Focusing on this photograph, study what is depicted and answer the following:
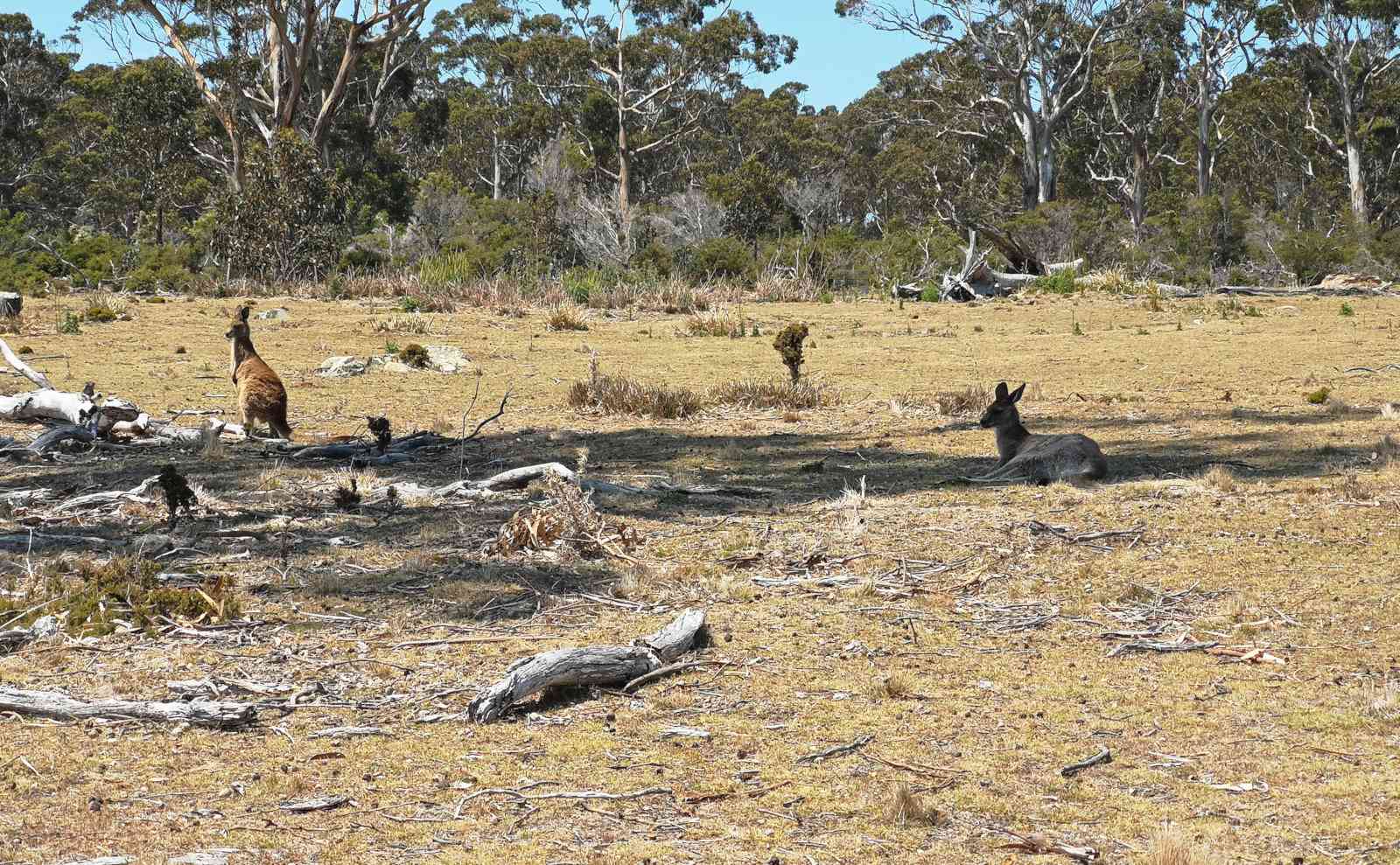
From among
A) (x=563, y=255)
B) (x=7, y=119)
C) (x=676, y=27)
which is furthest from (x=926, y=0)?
(x=7, y=119)

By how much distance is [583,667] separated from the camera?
18.5 feet

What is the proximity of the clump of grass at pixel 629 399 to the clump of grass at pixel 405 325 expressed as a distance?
8077 millimetres

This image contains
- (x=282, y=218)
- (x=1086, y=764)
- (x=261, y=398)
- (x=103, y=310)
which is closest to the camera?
(x=1086, y=764)

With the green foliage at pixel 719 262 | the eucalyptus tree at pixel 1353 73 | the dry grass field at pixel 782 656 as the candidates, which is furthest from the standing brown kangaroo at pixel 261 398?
the eucalyptus tree at pixel 1353 73

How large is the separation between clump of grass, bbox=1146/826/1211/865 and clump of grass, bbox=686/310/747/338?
17.8m

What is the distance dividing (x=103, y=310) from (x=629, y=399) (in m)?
11.9

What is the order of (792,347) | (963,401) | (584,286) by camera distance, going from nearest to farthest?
1. (963,401)
2. (792,347)
3. (584,286)

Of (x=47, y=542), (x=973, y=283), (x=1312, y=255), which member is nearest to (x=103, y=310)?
(x=47, y=542)

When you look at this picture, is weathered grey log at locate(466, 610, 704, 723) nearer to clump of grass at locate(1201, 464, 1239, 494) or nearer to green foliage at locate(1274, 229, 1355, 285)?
clump of grass at locate(1201, 464, 1239, 494)

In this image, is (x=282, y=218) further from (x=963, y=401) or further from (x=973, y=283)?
(x=963, y=401)

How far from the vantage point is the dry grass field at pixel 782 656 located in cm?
437

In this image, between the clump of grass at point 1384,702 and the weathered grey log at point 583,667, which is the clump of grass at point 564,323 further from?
the clump of grass at point 1384,702

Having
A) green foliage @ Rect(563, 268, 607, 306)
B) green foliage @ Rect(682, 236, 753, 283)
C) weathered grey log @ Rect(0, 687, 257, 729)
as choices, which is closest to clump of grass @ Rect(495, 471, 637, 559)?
weathered grey log @ Rect(0, 687, 257, 729)

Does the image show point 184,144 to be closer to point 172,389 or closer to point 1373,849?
point 172,389
